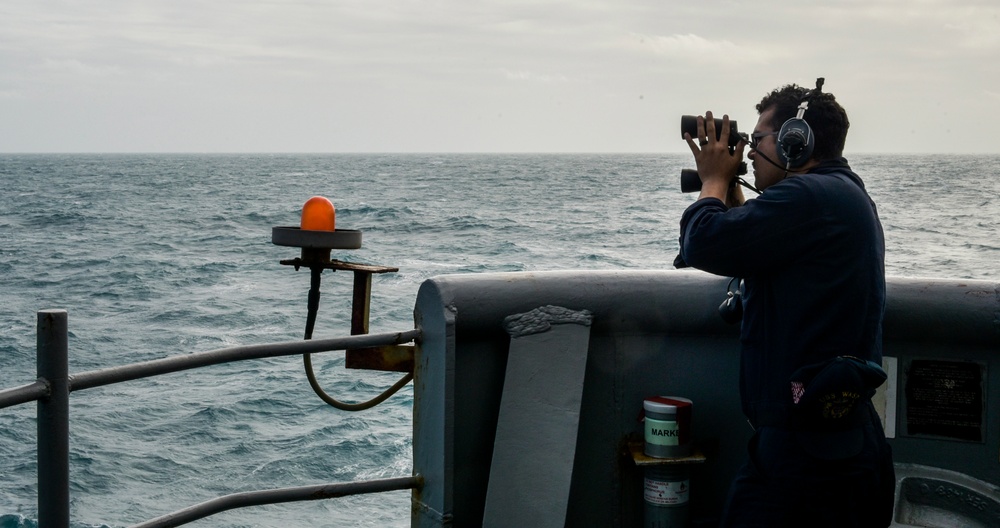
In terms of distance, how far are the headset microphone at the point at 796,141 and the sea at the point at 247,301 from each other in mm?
12144

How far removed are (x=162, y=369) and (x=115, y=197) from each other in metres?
74.6

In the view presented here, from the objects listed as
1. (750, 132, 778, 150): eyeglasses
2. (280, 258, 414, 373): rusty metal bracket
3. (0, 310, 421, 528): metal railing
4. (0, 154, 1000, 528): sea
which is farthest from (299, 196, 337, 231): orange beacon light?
(0, 154, 1000, 528): sea

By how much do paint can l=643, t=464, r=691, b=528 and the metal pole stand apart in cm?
157

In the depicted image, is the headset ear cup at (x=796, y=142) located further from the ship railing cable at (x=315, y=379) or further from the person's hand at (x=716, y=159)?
the ship railing cable at (x=315, y=379)

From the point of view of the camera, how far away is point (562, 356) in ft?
9.05

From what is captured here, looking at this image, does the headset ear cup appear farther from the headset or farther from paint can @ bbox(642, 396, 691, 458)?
paint can @ bbox(642, 396, 691, 458)

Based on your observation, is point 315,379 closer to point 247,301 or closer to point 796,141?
point 796,141

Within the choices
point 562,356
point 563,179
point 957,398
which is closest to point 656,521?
point 562,356

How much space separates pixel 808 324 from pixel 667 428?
751 mm

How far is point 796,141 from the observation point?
7.09ft

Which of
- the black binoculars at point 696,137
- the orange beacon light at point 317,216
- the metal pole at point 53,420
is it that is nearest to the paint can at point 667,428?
the black binoculars at point 696,137

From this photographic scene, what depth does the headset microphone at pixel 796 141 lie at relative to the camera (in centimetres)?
215

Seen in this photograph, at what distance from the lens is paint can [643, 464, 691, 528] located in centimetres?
281

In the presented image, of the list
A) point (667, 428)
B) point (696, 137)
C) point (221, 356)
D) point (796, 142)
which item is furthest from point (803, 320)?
point (221, 356)
